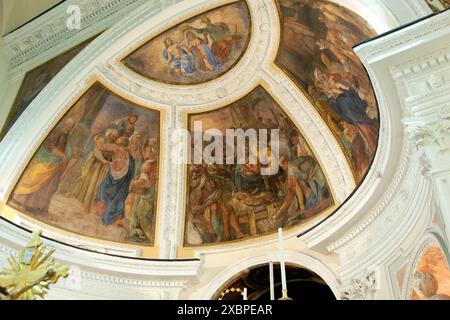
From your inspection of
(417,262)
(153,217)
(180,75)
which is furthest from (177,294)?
(417,262)

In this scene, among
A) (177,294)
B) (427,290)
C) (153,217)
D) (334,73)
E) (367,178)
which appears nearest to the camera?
(427,290)

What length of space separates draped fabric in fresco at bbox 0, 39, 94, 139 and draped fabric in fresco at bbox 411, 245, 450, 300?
7.27 m

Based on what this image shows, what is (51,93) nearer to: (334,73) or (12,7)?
(12,7)

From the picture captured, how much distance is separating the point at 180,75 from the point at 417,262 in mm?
6230

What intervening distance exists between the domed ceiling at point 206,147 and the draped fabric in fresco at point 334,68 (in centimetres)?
3

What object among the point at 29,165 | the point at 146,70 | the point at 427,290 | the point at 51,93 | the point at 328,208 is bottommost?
the point at 427,290

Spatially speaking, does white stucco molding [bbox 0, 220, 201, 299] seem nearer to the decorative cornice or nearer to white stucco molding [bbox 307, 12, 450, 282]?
white stucco molding [bbox 307, 12, 450, 282]

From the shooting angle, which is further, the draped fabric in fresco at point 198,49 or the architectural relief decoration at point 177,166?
the draped fabric in fresco at point 198,49

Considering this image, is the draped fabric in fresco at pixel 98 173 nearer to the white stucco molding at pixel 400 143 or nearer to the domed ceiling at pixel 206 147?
the domed ceiling at pixel 206 147

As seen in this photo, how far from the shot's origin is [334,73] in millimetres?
9359

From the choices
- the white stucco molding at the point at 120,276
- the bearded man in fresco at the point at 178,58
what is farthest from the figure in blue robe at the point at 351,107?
the white stucco molding at the point at 120,276

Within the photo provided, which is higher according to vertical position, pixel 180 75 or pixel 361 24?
pixel 180 75

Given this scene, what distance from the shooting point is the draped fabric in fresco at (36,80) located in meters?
10.6

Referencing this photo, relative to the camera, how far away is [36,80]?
10.9m
